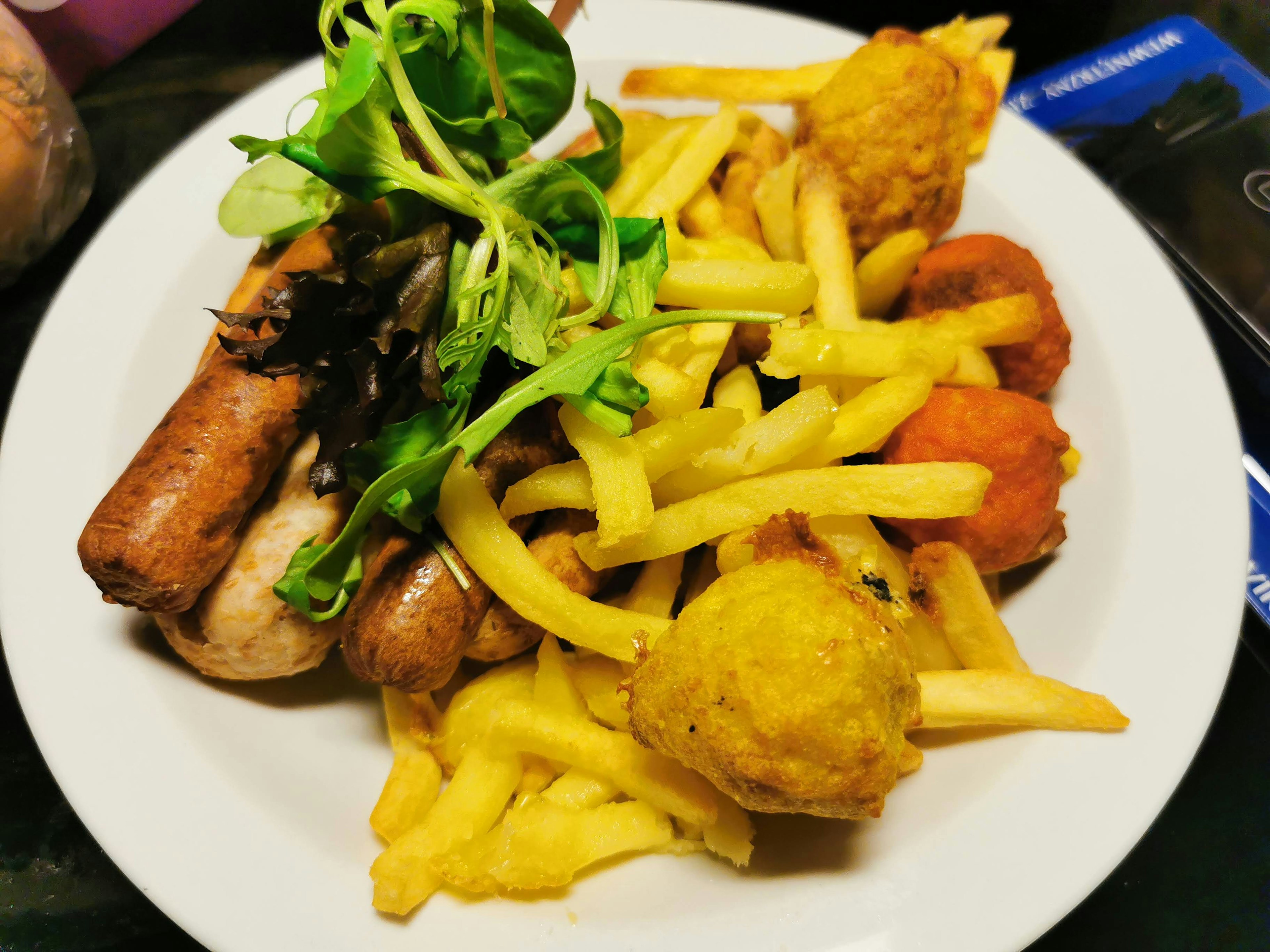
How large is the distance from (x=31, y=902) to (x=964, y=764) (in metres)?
1.80

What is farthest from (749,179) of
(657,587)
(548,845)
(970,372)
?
(548,845)

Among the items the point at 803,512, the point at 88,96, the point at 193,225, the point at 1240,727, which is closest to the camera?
the point at 803,512

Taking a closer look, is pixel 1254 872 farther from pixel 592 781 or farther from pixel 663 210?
pixel 663 210

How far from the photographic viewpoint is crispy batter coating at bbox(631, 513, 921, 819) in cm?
115

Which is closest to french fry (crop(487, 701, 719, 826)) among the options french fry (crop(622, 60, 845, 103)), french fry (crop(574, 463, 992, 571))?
french fry (crop(574, 463, 992, 571))

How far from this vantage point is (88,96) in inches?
108

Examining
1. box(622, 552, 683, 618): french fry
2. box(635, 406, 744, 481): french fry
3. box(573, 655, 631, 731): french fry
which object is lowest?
box(573, 655, 631, 731): french fry

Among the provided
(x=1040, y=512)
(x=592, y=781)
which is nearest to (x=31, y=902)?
(x=592, y=781)

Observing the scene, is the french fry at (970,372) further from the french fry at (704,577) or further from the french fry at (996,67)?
the french fry at (996,67)

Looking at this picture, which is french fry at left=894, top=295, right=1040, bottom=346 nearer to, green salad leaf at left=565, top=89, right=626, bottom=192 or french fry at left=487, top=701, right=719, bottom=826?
green salad leaf at left=565, top=89, right=626, bottom=192

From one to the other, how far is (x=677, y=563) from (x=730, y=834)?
1.50 ft

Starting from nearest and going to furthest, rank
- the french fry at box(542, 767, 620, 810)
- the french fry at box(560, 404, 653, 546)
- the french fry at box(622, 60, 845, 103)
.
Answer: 1. the french fry at box(560, 404, 653, 546)
2. the french fry at box(542, 767, 620, 810)
3. the french fry at box(622, 60, 845, 103)

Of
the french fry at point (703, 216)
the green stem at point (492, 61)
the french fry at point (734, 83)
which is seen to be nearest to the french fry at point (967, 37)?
the french fry at point (734, 83)

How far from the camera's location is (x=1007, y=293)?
1.72 m
